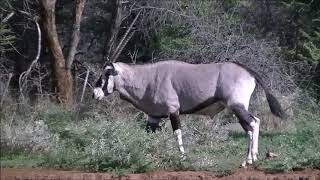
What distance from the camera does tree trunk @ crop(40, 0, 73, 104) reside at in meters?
19.8

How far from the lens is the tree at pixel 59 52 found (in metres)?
19.8

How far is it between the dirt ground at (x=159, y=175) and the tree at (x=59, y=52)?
28.1 ft

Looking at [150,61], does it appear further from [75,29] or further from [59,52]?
[59,52]

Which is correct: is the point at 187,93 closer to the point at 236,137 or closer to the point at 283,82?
the point at 236,137

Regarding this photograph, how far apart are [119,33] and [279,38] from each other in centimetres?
670

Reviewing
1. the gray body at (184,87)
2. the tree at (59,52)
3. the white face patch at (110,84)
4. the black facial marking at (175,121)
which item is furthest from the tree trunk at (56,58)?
the black facial marking at (175,121)

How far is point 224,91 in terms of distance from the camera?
13.7 m

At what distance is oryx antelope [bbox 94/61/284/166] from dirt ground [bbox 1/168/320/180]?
3.69ft

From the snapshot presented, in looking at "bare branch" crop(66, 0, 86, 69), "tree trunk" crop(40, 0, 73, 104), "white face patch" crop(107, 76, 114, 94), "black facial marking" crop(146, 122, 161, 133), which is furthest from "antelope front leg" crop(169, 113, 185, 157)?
"bare branch" crop(66, 0, 86, 69)

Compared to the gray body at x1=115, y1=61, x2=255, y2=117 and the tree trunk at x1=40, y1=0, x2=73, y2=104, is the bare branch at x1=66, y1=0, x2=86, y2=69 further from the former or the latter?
the gray body at x1=115, y1=61, x2=255, y2=117

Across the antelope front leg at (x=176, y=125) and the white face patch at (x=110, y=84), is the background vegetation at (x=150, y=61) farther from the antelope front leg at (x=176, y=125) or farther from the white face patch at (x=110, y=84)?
the white face patch at (x=110, y=84)

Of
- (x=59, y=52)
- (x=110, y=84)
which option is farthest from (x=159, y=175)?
(x=59, y=52)

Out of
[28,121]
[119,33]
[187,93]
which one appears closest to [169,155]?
[187,93]

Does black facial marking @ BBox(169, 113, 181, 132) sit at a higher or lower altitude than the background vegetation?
higher
